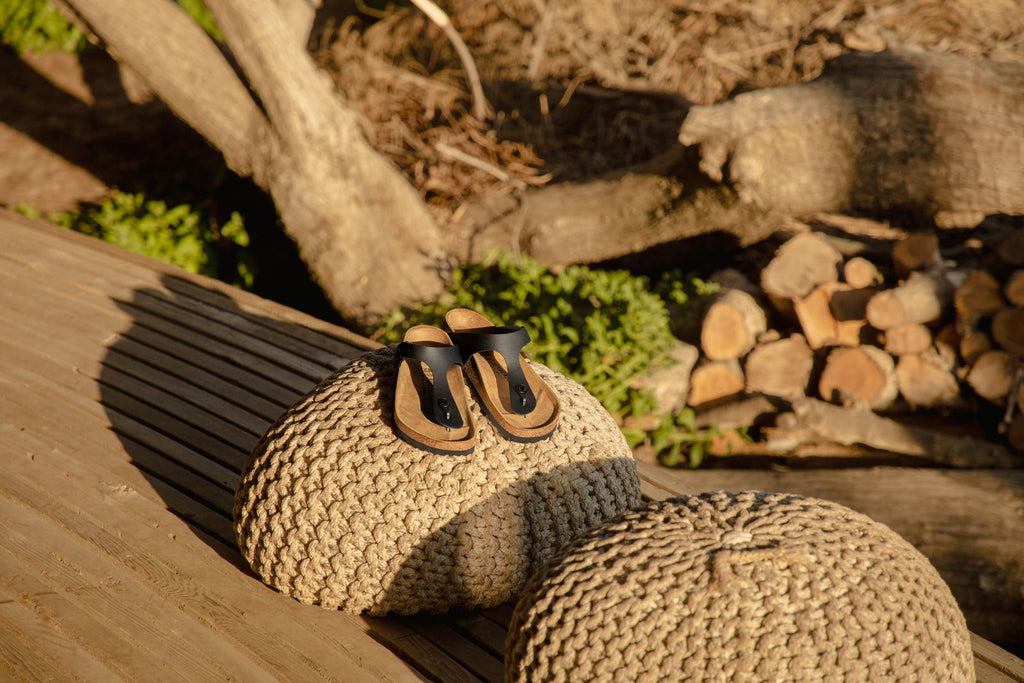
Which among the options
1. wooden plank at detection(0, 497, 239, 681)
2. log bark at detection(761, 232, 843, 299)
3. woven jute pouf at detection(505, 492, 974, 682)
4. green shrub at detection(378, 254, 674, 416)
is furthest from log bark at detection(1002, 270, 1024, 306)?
wooden plank at detection(0, 497, 239, 681)

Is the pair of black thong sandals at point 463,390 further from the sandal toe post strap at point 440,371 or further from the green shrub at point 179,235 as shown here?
the green shrub at point 179,235

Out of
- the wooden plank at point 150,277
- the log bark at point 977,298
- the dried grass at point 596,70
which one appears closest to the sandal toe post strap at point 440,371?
the wooden plank at point 150,277

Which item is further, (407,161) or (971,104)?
(407,161)

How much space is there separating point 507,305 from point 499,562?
268cm

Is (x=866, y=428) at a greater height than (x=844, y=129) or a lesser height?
lesser

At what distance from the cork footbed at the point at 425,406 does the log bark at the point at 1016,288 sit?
294cm

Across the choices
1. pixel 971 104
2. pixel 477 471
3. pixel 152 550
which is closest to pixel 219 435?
pixel 152 550

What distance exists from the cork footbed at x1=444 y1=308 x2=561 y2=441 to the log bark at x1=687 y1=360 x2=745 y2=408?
2.20 m

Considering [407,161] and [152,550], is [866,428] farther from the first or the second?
[407,161]

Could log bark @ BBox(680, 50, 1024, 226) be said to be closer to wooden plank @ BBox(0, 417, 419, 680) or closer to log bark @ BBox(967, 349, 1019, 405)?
log bark @ BBox(967, 349, 1019, 405)

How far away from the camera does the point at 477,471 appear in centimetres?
211

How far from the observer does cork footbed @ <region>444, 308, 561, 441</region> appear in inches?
85.7

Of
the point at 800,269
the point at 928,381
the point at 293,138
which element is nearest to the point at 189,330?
the point at 293,138

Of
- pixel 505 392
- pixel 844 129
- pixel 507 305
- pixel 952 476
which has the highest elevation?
pixel 844 129
